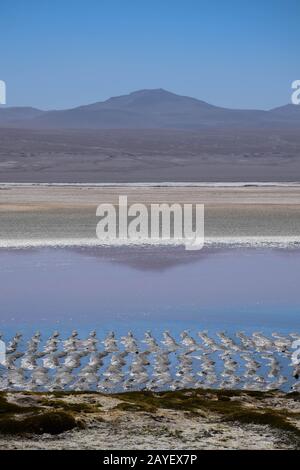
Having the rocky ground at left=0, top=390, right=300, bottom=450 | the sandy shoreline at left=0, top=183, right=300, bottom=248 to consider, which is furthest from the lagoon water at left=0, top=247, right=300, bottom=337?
the rocky ground at left=0, top=390, right=300, bottom=450

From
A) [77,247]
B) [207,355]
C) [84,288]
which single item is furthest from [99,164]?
[207,355]

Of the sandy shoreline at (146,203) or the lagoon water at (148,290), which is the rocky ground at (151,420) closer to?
the lagoon water at (148,290)

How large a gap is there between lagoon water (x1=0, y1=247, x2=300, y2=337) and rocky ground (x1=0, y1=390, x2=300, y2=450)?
13.5 ft

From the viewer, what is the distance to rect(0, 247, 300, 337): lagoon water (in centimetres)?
1606

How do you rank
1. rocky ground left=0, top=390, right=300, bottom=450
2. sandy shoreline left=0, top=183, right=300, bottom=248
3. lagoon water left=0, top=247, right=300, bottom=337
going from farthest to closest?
sandy shoreline left=0, top=183, right=300, bottom=248
lagoon water left=0, top=247, right=300, bottom=337
rocky ground left=0, top=390, right=300, bottom=450

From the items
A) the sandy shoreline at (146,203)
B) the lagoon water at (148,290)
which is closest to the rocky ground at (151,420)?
the lagoon water at (148,290)

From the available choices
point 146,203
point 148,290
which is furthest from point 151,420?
point 146,203

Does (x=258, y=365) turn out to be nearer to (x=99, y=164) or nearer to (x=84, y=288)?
(x=84, y=288)

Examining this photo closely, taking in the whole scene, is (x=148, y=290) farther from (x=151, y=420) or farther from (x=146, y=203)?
(x=146, y=203)

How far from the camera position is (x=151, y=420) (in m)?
10.0

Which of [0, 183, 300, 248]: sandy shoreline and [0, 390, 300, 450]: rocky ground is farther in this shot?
[0, 183, 300, 248]: sandy shoreline

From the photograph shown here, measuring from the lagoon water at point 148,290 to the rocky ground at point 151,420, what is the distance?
4.12 metres

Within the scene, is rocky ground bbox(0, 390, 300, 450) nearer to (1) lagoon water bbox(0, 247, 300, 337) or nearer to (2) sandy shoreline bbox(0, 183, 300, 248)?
(1) lagoon water bbox(0, 247, 300, 337)
